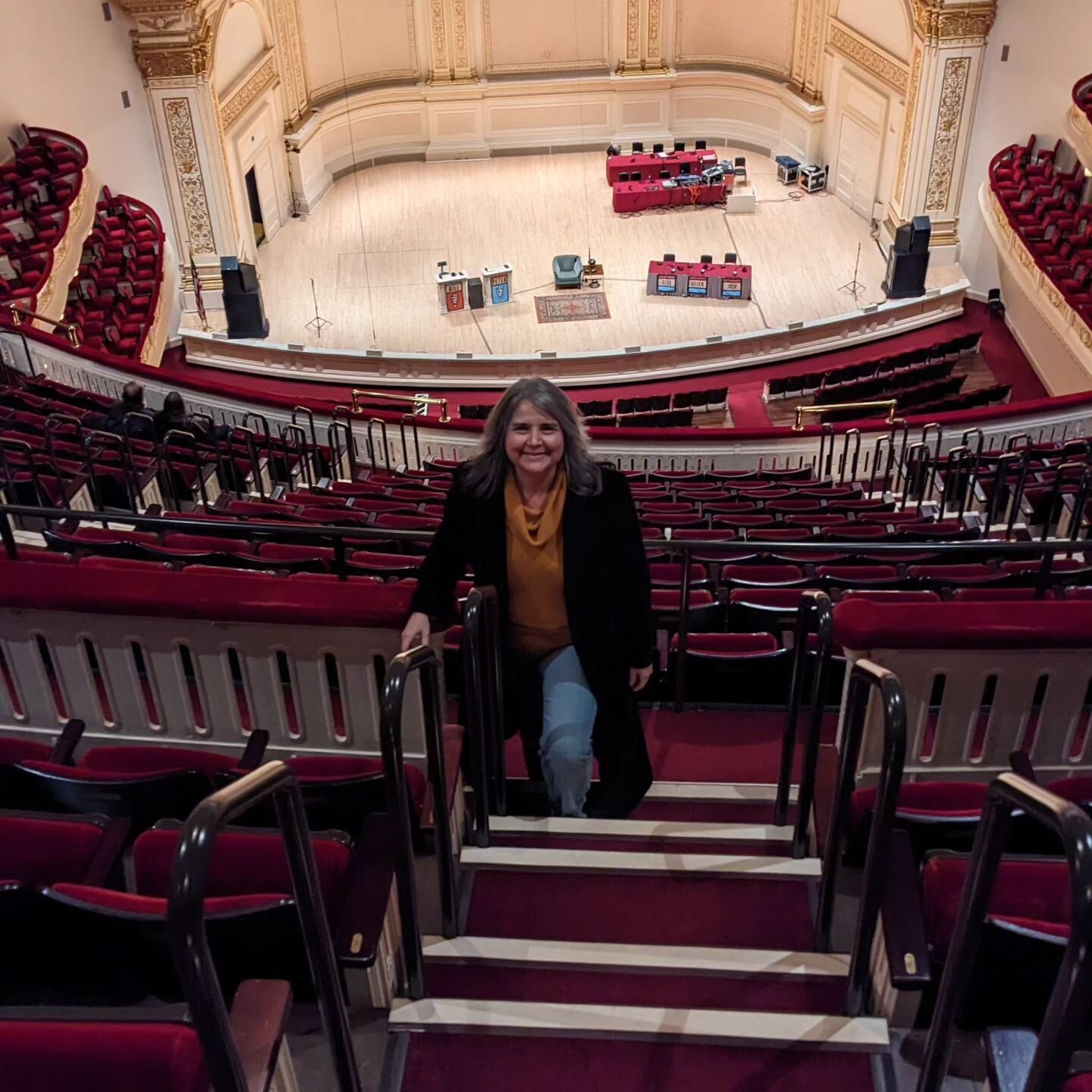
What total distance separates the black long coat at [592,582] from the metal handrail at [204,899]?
3.69ft

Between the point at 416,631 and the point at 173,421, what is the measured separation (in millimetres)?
5326

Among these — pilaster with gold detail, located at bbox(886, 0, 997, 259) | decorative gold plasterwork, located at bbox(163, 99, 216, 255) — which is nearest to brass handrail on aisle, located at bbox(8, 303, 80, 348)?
decorative gold plasterwork, located at bbox(163, 99, 216, 255)

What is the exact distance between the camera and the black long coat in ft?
9.70

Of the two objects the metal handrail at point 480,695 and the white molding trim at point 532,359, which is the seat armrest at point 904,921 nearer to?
the metal handrail at point 480,695

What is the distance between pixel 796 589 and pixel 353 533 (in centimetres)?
200

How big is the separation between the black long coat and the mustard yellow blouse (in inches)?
1.1

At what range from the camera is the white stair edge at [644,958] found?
2607mm

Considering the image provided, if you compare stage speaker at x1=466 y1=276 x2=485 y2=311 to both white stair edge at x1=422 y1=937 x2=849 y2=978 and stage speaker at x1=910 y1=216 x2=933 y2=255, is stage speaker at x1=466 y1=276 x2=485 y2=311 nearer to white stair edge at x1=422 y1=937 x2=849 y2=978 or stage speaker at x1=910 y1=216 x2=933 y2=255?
stage speaker at x1=910 y1=216 x2=933 y2=255

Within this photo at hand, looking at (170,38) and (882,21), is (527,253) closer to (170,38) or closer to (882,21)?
(170,38)

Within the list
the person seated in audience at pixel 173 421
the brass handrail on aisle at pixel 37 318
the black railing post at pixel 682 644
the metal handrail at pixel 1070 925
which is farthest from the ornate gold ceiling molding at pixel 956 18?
the metal handrail at pixel 1070 925

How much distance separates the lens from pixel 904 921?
233 centimetres

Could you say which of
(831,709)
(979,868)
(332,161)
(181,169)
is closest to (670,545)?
(831,709)

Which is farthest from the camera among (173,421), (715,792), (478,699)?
(173,421)

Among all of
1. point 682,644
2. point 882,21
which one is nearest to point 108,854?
point 682,644
